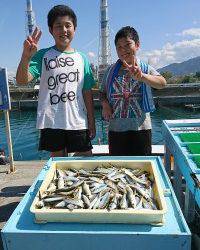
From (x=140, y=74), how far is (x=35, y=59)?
1341 millimetres

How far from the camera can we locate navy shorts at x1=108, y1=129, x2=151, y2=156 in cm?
416

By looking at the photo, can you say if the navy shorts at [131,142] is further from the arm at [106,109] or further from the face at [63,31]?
the face at [63,31]

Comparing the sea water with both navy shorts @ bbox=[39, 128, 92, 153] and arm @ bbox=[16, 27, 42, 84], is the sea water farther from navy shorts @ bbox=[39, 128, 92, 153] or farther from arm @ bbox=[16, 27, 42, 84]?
arm @ bbox=[16, 27, 42, 84]

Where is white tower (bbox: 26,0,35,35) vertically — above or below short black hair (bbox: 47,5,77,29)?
above

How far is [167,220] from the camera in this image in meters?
2.36

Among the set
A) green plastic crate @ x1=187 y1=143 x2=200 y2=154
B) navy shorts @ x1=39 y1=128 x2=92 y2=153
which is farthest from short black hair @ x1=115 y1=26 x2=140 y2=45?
green plastic crate @ x1=187 y1=143 x2=200 y2=154

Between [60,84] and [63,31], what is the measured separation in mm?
620

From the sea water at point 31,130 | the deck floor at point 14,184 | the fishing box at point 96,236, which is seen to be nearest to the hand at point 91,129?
the deck floor at point 14,184

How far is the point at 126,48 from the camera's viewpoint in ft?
12.7

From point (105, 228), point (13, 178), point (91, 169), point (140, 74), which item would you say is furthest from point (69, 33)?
point (13, 178)

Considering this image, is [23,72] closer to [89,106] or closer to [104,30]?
[89,106]

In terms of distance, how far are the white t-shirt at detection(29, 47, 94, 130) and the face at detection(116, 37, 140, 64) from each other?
0.52 metres

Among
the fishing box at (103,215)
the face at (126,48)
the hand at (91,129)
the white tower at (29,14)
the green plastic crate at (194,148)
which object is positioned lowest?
the fishing box at (103,215)

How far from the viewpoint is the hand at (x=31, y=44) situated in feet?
12.1
